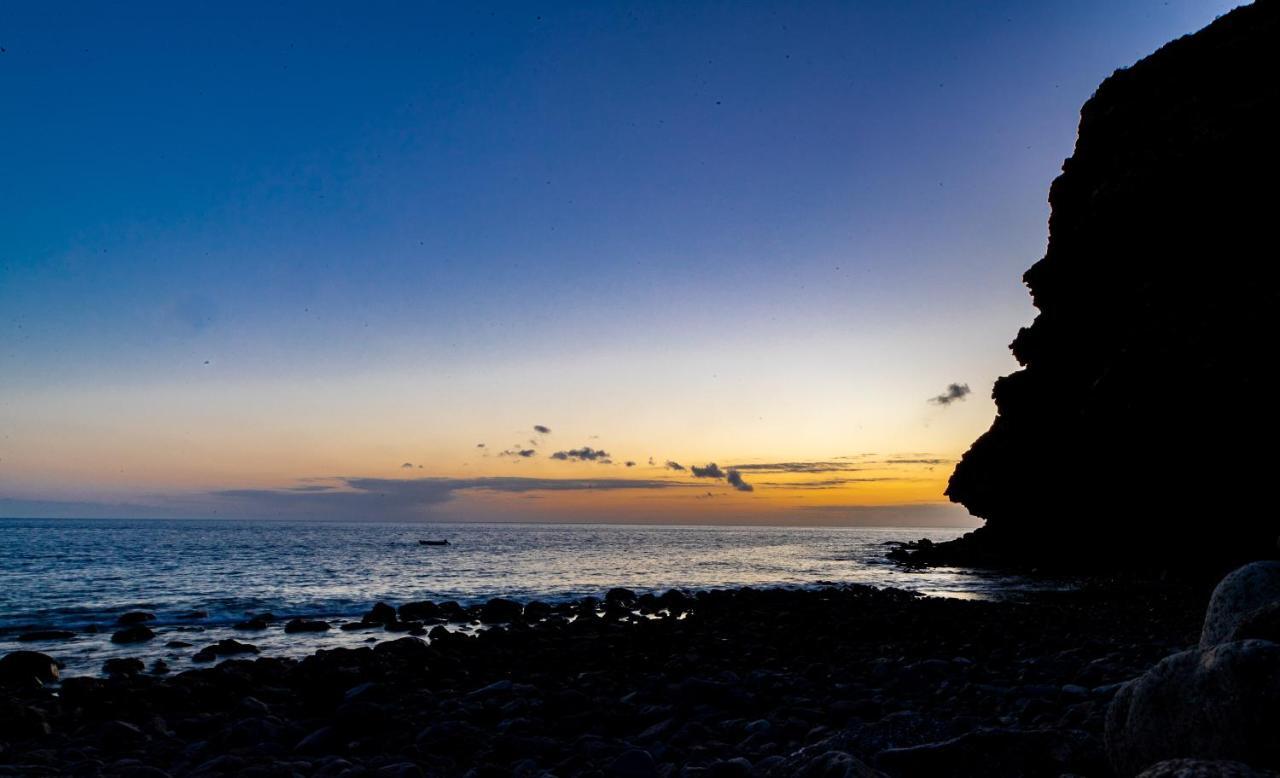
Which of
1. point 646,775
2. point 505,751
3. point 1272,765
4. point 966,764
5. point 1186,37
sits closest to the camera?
point 1272,765

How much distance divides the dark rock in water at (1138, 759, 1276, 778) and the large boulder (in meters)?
1.12

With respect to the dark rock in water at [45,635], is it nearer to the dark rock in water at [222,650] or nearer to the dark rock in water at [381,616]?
the dark rock in water at [222,650]

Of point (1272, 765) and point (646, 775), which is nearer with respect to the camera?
point (1272, 765)

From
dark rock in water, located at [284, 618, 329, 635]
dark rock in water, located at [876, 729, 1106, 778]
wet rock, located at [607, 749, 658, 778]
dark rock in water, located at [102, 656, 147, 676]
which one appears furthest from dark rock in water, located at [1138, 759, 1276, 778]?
dark rock in water, located at [284, 618, 329, 635]

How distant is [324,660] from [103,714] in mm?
4471

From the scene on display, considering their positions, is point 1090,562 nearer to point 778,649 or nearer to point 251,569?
point 778,649

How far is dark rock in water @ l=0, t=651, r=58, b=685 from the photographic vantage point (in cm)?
1429

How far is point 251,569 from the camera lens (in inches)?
1836

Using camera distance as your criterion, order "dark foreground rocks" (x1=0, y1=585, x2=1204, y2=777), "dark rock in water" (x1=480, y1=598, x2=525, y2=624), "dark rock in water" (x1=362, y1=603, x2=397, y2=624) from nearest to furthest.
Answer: "dark foreground rocks" (x1=0, y1=585, x2=1204, y2=777) → "dark rock in water" (x1=362, y1=603, x2=397, y2=624) → "dark rock in water" (x1=480, y1=598, x2=525, y2=624)

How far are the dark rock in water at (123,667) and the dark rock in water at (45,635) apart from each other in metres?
5.88

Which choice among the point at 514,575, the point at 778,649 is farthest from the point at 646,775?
the point at 514,575

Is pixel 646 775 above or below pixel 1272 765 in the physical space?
below

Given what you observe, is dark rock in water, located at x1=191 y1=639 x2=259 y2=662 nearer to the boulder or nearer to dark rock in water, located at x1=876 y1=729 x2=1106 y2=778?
dark rock in water, located at x1=876 y1=729 x2=1106 y2=778

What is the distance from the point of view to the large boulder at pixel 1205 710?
16.4 feet
